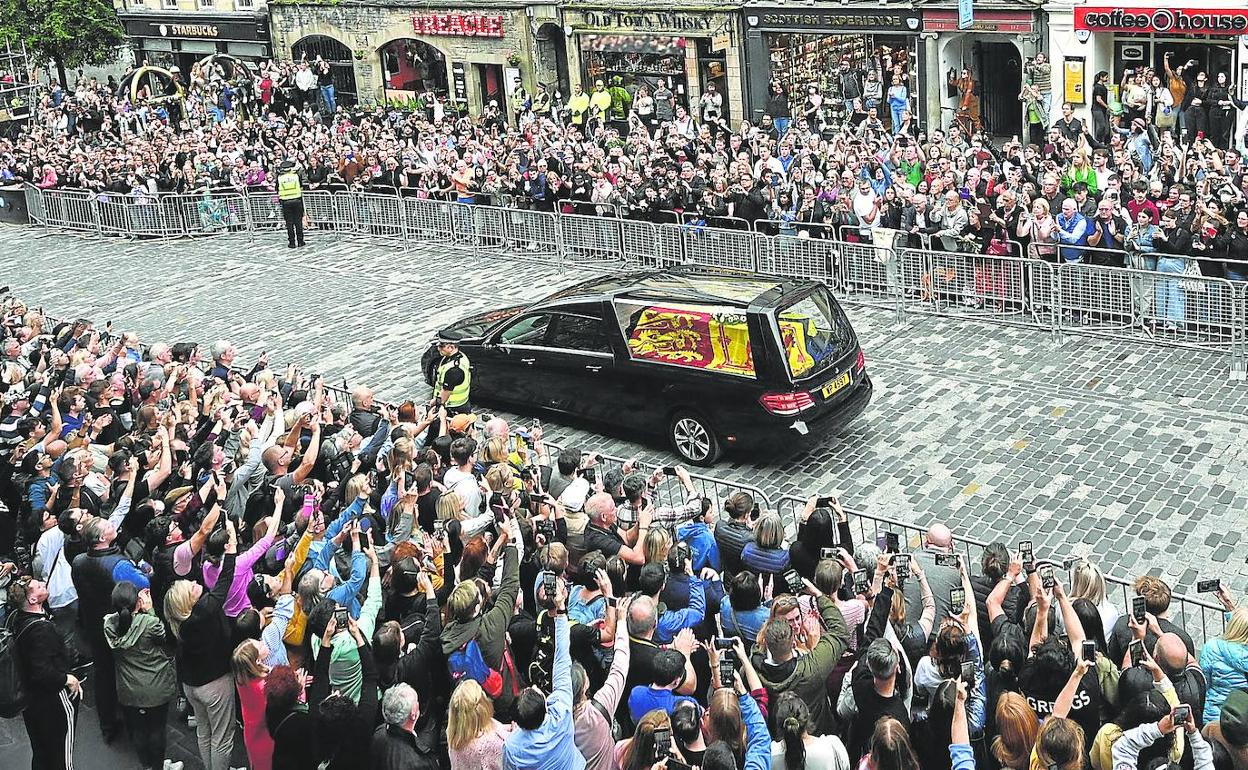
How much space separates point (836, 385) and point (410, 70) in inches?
1062

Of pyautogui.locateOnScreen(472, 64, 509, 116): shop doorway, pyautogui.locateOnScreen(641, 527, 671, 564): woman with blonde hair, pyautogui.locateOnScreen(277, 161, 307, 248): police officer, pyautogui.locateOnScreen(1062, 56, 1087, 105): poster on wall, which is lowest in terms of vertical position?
pyautogui.locateOnScreen(641, 527, 671, 564): woman with blonde hair

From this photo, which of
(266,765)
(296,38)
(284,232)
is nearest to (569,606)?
(266,765)

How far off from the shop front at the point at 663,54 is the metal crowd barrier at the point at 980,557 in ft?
62.8

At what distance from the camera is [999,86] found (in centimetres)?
2891

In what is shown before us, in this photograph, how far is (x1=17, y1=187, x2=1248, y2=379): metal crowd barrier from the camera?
51.2ft

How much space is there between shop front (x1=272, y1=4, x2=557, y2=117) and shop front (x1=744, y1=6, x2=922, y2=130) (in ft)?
19.6

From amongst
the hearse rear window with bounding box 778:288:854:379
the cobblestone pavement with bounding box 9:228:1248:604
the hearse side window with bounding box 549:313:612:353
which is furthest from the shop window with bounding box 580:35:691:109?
the hearse rear window with bounding box 778:288:854:379

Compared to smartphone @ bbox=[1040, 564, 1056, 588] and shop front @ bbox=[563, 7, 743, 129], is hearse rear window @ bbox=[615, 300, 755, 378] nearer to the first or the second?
smartphone @ bbox=[1040, 564, 1056, 588]

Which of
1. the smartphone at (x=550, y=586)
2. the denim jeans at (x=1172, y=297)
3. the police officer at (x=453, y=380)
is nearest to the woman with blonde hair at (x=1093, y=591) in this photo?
the smartphone at (x=550, y=586)

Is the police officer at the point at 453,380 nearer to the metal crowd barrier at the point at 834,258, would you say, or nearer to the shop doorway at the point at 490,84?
the metal crowd barrier at the point at 834,258

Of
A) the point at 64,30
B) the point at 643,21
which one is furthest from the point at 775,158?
the point at 64,30

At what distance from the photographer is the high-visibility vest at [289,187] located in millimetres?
23891

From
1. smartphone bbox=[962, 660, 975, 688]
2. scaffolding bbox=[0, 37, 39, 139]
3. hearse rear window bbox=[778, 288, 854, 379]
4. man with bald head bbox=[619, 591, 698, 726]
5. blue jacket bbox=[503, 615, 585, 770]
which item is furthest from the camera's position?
scaffolding bbox=[0, 37, 39, 139]

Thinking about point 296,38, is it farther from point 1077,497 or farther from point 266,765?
point 266,765
